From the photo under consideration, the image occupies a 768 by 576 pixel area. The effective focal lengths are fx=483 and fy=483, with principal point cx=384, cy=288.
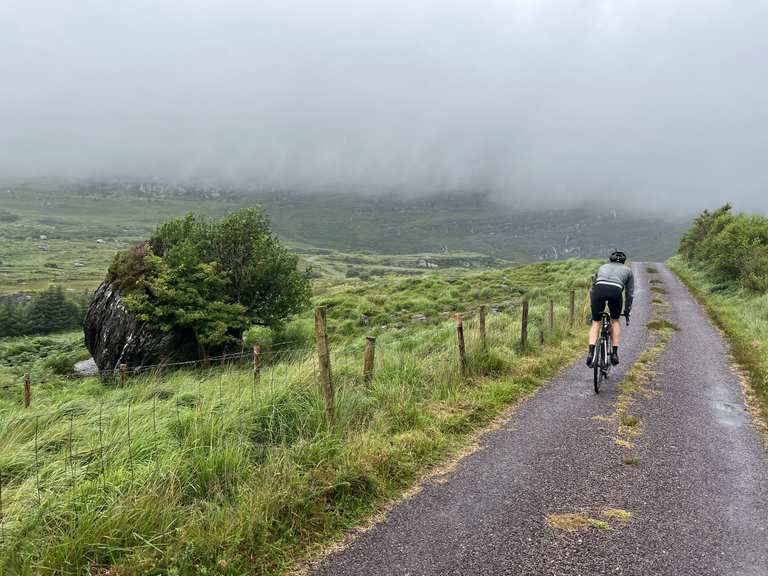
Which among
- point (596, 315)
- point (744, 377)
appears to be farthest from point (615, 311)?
point (744, 377)

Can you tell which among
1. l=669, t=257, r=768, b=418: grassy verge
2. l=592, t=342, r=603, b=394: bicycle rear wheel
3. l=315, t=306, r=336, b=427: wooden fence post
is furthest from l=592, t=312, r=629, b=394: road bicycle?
l=315, t=306, r=336, b=427: wooden fence post

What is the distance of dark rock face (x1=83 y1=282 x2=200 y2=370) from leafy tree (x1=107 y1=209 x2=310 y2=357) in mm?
669

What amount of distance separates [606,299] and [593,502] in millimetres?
6133

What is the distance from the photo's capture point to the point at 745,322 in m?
19.7

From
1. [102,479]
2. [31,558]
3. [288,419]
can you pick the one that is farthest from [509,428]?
[31,558]

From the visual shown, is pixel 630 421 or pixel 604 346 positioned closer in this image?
pixel 630 421

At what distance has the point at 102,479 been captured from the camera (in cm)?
502

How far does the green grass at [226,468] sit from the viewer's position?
14.2 ft

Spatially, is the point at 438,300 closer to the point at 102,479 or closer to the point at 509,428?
the point at 509,428

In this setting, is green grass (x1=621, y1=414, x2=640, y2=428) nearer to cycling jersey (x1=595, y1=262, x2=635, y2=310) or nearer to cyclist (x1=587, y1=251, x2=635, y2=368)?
cyclist (x1=587, y1=251, x2=635, y2=368)

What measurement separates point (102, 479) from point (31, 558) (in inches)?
40.6

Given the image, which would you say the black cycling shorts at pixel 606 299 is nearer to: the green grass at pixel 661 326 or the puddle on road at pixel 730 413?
the puddle on road at pixel 730 413

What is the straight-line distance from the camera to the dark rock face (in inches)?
1019

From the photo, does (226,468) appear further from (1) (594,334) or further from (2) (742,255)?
(2) (742,255)
